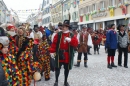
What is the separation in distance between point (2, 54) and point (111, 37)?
556 cm

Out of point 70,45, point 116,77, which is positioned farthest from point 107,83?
point 70,45

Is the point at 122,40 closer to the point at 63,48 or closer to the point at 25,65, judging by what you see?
the point at 63,48

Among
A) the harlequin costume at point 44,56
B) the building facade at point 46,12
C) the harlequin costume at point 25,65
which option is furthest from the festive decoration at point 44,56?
the building facade at point 46,12

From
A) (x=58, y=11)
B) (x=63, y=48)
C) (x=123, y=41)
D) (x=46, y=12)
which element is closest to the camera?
(x=63, y=48)

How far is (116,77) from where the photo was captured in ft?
20.6

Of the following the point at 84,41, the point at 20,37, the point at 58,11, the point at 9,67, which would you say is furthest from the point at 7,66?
the point at 58,11

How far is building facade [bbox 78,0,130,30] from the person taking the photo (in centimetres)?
2116

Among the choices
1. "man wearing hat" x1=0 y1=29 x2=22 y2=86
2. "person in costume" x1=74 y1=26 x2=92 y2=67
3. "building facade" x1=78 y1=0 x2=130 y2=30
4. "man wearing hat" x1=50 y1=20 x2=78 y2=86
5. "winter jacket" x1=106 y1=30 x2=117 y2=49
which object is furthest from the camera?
"building facade" x1=78 y1=0 x2=130 y2=30

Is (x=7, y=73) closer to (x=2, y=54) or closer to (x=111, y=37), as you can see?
(x=2, y=54)

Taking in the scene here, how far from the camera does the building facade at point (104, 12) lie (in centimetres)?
2116

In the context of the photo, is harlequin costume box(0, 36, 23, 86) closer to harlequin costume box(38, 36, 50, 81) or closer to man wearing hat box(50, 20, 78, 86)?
man wearing hat box(50, 20, 78, 86)

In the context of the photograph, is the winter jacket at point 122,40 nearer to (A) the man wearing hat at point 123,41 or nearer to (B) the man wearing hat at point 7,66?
(A) the man wearing hat at point 123,41

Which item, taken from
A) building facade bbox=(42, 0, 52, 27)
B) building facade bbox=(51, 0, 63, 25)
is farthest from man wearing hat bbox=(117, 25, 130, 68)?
building facade bbox=(42, 0, 52, 27)

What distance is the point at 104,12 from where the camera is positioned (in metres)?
25.0
